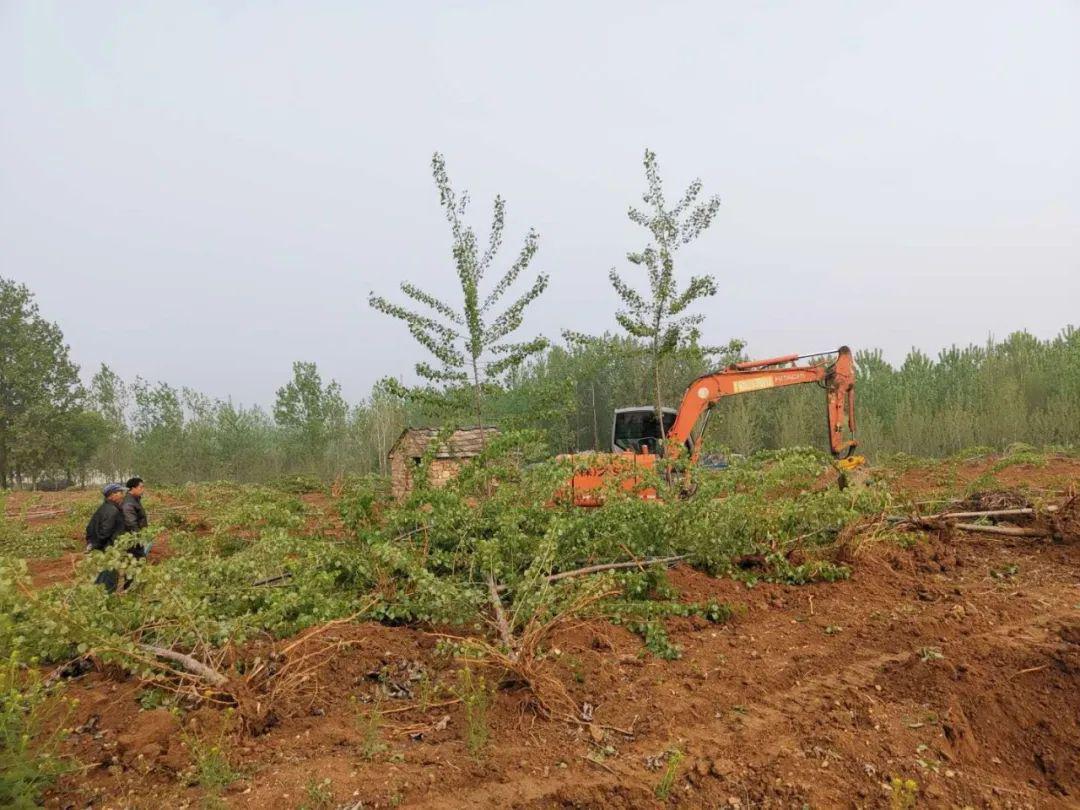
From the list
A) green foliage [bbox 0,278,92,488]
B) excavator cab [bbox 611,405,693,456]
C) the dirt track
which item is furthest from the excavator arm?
green foliage [bbox 0,278,92,488]

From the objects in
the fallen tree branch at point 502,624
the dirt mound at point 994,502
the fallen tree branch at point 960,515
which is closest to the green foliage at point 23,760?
the fallen tree branch at point 502,624

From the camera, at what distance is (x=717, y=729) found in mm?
3762

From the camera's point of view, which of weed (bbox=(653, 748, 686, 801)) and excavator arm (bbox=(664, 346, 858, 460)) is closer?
weed (bbox=(653, 748, 686, 801))

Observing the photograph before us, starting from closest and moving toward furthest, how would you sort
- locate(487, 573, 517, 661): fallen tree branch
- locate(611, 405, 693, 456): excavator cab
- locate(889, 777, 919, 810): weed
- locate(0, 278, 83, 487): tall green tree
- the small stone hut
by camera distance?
locate(889, 777, 919, 810): weed → locate(487, 573, 517, 661): fallen tree branch → locate(611, 405, 693, 456): excavator cab → the small stone hut → locate(0, 278, 83, 487): tall green tree

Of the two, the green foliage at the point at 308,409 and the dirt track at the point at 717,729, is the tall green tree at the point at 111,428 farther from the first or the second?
the dirt track at the point at 717,729

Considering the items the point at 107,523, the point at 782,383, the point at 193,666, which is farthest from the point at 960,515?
the point at 107,523

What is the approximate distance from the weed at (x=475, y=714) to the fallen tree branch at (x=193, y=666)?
1.46 metres

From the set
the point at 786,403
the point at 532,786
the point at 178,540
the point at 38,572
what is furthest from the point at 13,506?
the point at 786,403

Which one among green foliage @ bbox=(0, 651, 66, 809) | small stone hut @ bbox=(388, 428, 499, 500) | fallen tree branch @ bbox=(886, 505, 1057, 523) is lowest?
green foliage @ bbox=(0, 651, 66, 809)

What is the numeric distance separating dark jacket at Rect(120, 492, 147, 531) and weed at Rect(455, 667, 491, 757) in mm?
5481

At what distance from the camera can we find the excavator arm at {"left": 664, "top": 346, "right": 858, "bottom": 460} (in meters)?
11.2

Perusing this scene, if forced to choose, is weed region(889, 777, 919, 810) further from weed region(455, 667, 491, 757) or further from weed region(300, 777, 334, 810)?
weed region(300, 777, 334, 810)

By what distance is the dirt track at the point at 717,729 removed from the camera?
3166 mm

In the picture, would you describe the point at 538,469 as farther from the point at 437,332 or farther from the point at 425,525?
the point at 437,332
